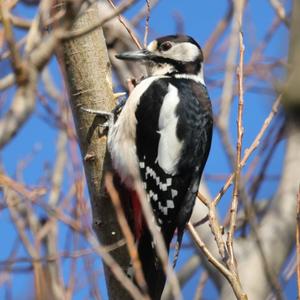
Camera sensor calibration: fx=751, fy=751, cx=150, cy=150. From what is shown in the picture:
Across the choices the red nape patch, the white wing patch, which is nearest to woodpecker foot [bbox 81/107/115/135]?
the white wing patch

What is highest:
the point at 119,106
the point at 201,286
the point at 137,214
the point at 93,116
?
the point at 119,106

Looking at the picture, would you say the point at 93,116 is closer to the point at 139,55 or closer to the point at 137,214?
the point at 137,214

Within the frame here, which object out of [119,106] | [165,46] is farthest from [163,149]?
[165,46]

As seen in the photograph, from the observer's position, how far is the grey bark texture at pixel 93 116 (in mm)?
2891

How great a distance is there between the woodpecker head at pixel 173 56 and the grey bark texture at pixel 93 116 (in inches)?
29.1

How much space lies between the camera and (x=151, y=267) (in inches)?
124

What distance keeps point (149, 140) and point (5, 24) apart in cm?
192

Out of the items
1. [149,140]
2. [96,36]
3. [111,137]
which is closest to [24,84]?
[96,36]

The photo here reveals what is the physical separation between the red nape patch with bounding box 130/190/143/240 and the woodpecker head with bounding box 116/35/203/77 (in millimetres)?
721

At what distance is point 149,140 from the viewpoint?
338 centimetres

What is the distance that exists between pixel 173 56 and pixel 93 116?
902mm

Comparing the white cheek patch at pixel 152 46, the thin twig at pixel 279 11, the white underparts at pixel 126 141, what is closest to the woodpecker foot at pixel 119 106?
the white underparts at pixel 126 141

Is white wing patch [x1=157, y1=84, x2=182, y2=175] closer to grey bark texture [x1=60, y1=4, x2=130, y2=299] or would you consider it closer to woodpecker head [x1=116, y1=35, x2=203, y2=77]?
grey bark texture [x1=60, y1=4, x2=130, y2=299]

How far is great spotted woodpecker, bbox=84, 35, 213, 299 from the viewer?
3242 millimetres
